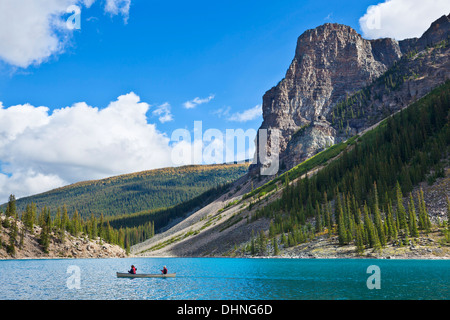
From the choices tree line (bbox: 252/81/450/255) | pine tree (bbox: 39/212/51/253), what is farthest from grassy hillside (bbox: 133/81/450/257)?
pine tree (bbox: 39/212/51/253)

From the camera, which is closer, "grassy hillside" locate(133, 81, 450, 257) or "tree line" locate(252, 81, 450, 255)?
"grassy hillside" locate(133, 81, 450, 257)

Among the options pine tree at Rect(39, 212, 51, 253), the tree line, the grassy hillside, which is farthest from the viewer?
pine tree at Rect(39, 212, 51, 253)

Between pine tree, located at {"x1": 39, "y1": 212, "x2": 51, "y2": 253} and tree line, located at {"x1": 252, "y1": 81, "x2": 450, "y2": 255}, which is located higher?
tree line, located at {"x1": 252, "y1": 81, "x2": 450, "y2": 255}

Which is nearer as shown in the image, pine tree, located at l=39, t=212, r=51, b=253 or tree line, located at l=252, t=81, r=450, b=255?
tree line, located at l=252, t=81, r=450, b=255

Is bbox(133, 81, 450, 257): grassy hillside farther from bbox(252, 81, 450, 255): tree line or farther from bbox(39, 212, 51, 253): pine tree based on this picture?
bbox(39, 212, 51, 253): pine tree

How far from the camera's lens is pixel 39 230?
146m

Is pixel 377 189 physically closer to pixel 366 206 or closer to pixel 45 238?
pixel 366 206

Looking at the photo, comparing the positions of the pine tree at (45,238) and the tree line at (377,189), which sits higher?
the tree line at (377,189)

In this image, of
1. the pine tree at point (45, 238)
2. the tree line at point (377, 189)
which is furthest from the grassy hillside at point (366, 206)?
the pine tree at point (45, 238)

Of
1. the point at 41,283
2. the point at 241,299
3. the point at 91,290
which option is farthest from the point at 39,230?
the point at 241,299

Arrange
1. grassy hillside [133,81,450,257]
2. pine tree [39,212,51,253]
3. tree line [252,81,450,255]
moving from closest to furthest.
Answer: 1. grassy hillside [133,81,450,257]
2. tree line [252,81,450,255]
3. pine tree [39,212,51,253]

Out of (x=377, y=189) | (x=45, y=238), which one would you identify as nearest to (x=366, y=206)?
(x=377, y=189)

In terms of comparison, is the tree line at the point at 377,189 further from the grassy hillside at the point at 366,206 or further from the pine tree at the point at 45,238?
the pine tree at the point at 45,238
